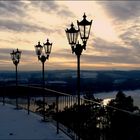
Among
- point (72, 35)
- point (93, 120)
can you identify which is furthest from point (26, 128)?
point (93, 120)

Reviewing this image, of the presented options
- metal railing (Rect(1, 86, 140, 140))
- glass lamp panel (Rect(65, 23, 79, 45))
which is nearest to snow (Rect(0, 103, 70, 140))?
metal railing (Rect(1, 86, 140, 140))

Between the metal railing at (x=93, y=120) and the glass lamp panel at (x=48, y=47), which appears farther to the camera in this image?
the glass lamp panel at (x=48, y=47)

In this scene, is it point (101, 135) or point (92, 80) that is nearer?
point (101, 135)

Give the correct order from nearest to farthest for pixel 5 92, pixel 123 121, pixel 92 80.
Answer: pixel 123 121 → pixel 5 92 → pixel 92 80

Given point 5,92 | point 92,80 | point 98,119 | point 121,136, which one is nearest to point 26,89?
point 5,92

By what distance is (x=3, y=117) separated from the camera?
15469 millimetres

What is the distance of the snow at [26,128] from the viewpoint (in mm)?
11391

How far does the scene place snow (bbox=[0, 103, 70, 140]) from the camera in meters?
11.4

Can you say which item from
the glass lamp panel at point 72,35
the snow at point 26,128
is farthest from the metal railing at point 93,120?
the glass lamp panel at point 72,35

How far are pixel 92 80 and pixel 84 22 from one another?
104m

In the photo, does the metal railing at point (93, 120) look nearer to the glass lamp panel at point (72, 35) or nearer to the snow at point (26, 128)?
the snow at point (26, 128)

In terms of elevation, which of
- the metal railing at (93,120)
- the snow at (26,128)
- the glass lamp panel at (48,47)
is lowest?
the snow at (26,128)

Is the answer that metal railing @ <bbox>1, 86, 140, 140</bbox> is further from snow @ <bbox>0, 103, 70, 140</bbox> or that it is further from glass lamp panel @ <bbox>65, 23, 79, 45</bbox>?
glass lamp panel @ <bbox>65, 23, 79, 45</bbox>

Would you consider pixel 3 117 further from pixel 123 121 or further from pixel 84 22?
pixel 123 121
